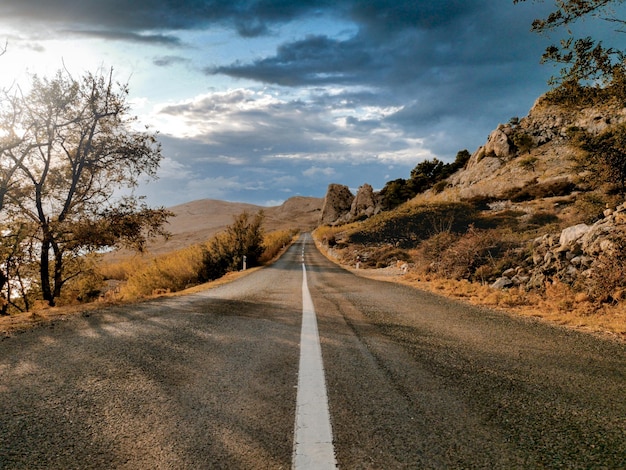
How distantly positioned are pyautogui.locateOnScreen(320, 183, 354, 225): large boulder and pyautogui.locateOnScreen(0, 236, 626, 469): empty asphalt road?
88.8 m

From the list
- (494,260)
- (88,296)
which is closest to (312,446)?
(494,260)

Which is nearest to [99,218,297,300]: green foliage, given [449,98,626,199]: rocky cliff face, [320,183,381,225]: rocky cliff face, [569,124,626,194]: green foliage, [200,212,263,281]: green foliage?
[200,212,263,281]: green foliage

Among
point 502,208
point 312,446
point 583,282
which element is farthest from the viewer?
point 502,208

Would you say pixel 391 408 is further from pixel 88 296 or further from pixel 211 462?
pixel 88 296

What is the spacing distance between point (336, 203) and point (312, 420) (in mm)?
97296

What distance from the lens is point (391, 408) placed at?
2.58 m

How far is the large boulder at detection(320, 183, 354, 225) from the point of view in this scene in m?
96.2

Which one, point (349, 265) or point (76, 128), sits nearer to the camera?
point (76, 128)

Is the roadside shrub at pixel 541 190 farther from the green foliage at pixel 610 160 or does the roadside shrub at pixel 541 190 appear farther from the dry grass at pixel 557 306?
the dry grass at pixel 557 306

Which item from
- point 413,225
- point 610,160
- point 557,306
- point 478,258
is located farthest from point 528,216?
point 557,306

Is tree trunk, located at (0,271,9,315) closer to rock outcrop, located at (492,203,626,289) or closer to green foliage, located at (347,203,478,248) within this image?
rock outcrop, located at (492,203,626,289)

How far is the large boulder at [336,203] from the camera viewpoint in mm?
96250

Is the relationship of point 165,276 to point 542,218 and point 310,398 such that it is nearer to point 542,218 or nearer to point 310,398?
point 310,398

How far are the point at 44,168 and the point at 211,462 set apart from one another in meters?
12.2
